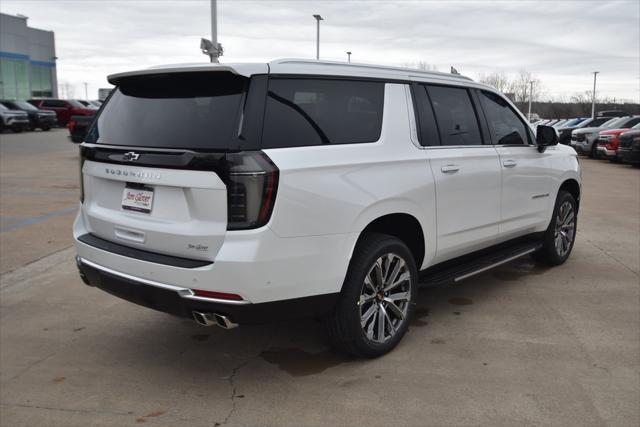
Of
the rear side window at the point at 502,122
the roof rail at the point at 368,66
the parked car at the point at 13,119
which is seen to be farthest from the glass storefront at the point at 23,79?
the roof rail at the point at 368,66

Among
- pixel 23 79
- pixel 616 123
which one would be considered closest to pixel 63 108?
pixel 23 79

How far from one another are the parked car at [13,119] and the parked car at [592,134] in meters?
27.3

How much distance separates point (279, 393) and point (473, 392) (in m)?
1.13

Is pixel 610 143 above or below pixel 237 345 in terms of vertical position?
above

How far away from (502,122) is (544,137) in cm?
55

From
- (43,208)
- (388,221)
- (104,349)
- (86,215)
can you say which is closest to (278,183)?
(388,221)

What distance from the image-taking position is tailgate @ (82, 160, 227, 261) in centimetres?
318

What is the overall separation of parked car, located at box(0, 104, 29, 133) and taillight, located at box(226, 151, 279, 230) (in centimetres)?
3257

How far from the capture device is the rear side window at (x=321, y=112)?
3.32 meters

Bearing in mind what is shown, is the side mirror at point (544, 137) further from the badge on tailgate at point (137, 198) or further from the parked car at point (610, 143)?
the parked car at point (610, 143)

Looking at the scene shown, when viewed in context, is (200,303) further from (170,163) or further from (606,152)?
(606,152)

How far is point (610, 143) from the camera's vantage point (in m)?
19.8

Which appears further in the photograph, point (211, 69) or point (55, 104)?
point (55, 104)

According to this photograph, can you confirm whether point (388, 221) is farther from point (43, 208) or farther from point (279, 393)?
point (43, 208)
